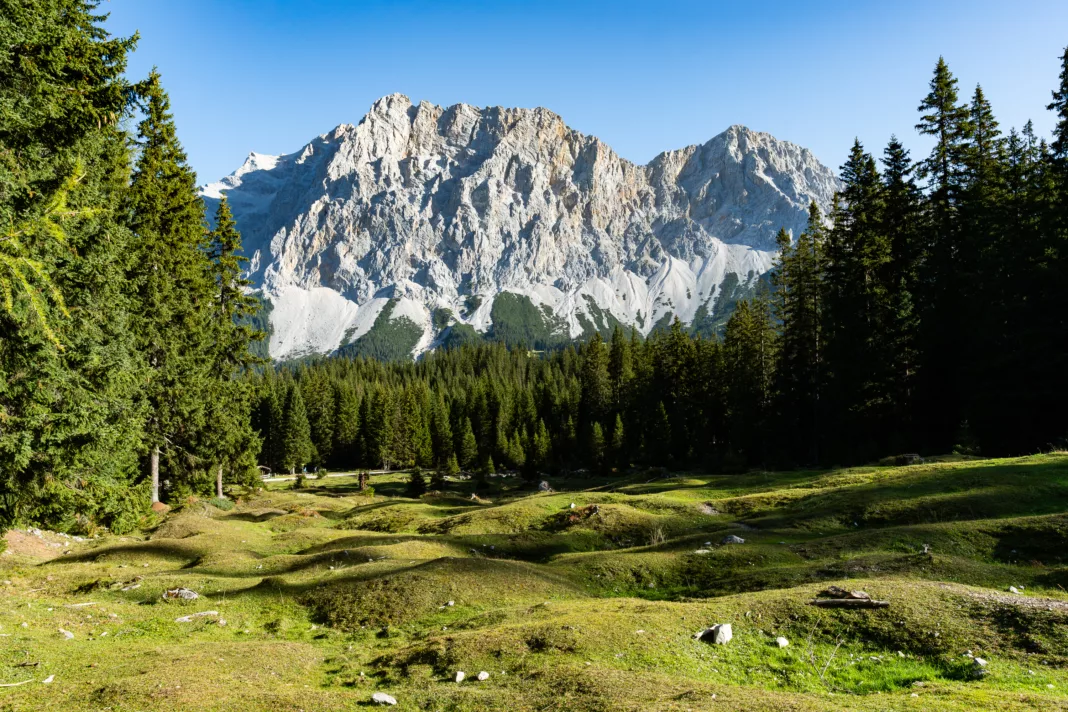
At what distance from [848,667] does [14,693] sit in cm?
1481

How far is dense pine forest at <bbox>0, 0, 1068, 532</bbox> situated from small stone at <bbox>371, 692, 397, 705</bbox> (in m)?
8.12

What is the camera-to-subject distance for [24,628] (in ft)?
44.0

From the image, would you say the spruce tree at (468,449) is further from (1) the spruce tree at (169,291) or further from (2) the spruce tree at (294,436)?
Result: (1) the spruce tree at (169,291)

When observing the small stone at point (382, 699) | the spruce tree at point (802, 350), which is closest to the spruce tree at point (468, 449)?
the spruce tree at point (802, 350)

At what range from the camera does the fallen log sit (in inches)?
480

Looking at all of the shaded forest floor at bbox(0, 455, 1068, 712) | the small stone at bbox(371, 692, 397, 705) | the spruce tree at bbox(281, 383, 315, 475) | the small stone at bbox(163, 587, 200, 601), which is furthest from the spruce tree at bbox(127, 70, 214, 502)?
the spruce tree at bbox(281, 383, 315, 475)

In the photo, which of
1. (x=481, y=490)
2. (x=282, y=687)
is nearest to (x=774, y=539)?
(x=282, y=687)

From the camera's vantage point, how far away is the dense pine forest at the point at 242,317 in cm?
1814

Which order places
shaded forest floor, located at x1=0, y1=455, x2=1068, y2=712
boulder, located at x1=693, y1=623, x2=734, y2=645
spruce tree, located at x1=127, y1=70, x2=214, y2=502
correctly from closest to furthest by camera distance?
shaded forest floor, located at x1=0, y1=455, x2=1068, y2=712 < boulder, located at x1=693, y1=623, x2=734, y2=645 < spruce tree, located at x1=127, y1=70, x2=214, y2=502

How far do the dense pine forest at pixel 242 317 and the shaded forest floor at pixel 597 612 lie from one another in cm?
633

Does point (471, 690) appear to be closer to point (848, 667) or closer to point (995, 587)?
point (848, 667)

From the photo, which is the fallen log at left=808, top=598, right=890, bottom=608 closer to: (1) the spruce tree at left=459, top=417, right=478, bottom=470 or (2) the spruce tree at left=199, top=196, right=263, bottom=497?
(2) the spruce tree at left=199, top=196, right=263, bottom=497

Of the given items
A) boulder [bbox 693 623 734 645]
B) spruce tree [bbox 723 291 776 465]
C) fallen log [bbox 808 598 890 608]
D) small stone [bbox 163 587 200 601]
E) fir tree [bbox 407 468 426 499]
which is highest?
spruce tree [bbox 723 291 776 465]

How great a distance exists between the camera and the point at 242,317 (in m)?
47.3
